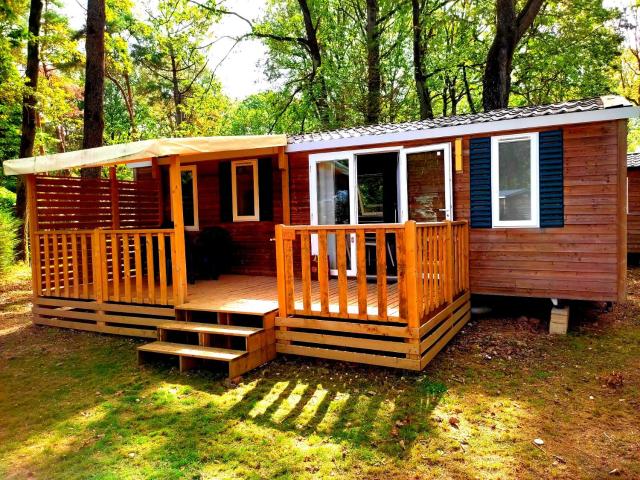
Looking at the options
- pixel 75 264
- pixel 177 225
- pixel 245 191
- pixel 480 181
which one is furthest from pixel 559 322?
pixel 75 264

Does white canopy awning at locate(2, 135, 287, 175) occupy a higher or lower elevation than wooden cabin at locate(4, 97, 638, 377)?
higher

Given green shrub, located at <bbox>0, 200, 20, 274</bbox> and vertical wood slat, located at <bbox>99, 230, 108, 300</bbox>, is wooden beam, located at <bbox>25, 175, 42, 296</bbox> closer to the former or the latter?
vertical wood slat, located at <bbox>99, 230, 108, 300</bbox>

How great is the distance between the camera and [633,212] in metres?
11.3

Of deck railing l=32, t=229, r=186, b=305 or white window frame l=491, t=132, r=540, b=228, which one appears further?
white window frame l=491, t=132, r=540, b=228

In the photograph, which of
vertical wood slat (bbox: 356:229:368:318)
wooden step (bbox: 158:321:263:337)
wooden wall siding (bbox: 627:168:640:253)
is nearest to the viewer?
vertical wood slat (bbox: 356:229:368:318)

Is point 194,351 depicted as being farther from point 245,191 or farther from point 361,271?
point 245,191

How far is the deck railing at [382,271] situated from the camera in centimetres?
397

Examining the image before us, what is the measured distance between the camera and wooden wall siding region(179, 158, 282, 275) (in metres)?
7.70

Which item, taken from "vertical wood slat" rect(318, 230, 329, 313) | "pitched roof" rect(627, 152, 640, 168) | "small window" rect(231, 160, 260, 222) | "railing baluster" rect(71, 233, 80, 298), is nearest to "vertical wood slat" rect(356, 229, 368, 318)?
"vertical wood slat" rect(318, 230, 329, 313)

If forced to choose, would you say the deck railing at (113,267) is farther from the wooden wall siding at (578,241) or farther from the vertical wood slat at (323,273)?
the wooden wall siding at (578,241)

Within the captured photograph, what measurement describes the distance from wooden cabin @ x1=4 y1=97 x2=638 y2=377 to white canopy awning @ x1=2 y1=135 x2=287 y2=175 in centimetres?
2

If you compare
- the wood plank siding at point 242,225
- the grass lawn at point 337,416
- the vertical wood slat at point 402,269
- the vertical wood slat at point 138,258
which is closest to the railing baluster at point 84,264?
the vertical wood slat at point 138,258

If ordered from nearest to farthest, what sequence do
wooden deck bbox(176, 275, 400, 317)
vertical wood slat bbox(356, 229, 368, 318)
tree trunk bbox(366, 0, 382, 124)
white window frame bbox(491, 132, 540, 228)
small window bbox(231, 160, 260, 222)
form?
1. vertical wood slat bbox(356, 229, 368, 318)
2. wooden deck bbox(176, 275, 400, 317)
3. white window frame bbox(491, 132, 540, 228)
4. small window bbox(231, 160, 260, 222)
5. tree trunk bbox(366, 0, 382, 124)

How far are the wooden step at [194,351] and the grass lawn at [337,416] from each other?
0.20 meters
